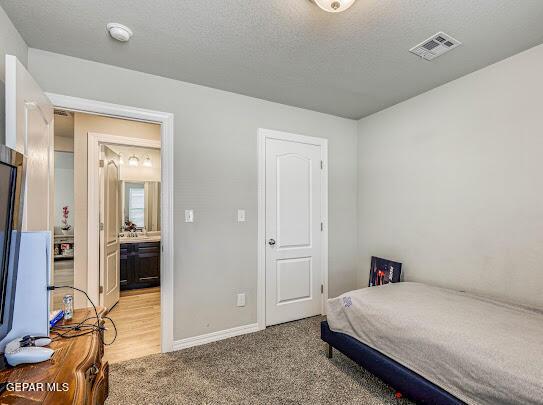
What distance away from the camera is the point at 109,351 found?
8.57ft

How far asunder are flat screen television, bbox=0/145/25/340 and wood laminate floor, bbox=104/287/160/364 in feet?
5.27

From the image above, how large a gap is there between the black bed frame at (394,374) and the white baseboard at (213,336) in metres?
0.98

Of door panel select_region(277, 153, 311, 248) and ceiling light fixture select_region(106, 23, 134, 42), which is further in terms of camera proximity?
door panel select_region(277, 153, 311, 248)

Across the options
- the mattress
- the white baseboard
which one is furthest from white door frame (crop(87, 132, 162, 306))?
the mattress

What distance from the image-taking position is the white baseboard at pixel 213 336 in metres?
2.65

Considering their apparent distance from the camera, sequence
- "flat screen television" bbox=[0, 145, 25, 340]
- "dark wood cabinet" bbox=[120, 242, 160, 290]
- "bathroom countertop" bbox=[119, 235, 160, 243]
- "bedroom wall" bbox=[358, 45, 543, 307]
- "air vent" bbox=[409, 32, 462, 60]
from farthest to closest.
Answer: "bathroom countertop" bbox=[119, 235, 160, 243]
"dark wood cabinet" bbox=[120, 242, 160, 290]
"bedroom wall" bbox=[358, 45, 543, 307]
"air vent" bbox=[409, 32, 462, 60]
"flat screen television" bbox=[0, 145, 25, 340]

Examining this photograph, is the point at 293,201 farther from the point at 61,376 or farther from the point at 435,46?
the point at 61,376

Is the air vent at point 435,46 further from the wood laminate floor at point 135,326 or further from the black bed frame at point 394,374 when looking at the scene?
the wood laminate floor at point 135,326

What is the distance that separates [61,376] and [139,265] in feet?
12.9

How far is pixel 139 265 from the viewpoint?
4668 millimetres

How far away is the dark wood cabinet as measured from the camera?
4562mm

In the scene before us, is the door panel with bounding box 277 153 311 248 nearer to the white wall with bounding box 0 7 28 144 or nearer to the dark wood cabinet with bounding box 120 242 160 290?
the white wall with bounding box 0 7 28 144

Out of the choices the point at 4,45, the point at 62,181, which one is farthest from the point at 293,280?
the point at 62,181

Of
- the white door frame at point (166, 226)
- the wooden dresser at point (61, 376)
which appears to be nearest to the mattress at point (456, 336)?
the white door frame at point (166, 226)
